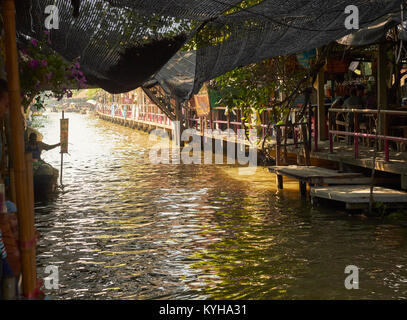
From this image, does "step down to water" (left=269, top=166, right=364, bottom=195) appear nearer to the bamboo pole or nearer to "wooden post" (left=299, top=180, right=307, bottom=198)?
"wooden post" (left=299, top=180, right=307, bottom=198)

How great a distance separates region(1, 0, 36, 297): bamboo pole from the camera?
3.41 metres

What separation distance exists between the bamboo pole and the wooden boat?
9219mm

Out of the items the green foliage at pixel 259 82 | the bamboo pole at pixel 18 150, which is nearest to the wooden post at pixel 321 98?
the green foliage at pixel 259 82

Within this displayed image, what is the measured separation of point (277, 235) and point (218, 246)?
3.38ft

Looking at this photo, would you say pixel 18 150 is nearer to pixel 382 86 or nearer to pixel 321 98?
pixel 382 86

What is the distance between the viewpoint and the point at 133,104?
42.3m

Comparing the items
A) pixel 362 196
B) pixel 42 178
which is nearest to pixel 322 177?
pixel 362 196

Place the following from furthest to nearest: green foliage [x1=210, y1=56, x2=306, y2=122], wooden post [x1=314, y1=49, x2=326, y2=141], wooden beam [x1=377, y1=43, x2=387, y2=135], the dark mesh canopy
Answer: wooden post [x1=314, y1=49, x2=326, y2=141]
green foliage [x1=210, y1=56, x2=306, y2=122]
wooden beam [x1=377, y1=43, x2=387, y2=135]
the dark mesh canopy

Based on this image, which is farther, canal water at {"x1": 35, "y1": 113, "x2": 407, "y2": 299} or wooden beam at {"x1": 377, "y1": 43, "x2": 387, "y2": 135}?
wooden beam at {"x1": 377, "y1": 43, "x2": 387, "y2": 135}

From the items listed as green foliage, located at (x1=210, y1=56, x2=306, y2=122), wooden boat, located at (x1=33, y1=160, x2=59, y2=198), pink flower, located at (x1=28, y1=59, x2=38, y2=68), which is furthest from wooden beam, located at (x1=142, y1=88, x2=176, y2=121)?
pink flower, located at (x1=28, y1=59, x2=38, y2=68)

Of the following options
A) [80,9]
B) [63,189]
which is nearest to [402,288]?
[80,9]

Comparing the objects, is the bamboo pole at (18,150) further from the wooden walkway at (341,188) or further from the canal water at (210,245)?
the wooden walkway at (341,188)

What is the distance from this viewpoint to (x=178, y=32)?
682 centimetres

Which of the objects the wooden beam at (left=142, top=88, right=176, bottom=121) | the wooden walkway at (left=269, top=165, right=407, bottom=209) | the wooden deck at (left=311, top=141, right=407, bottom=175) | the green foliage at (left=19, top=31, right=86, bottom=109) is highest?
the wooden beam at (left=142, top=88, right=176, bottom=121)
